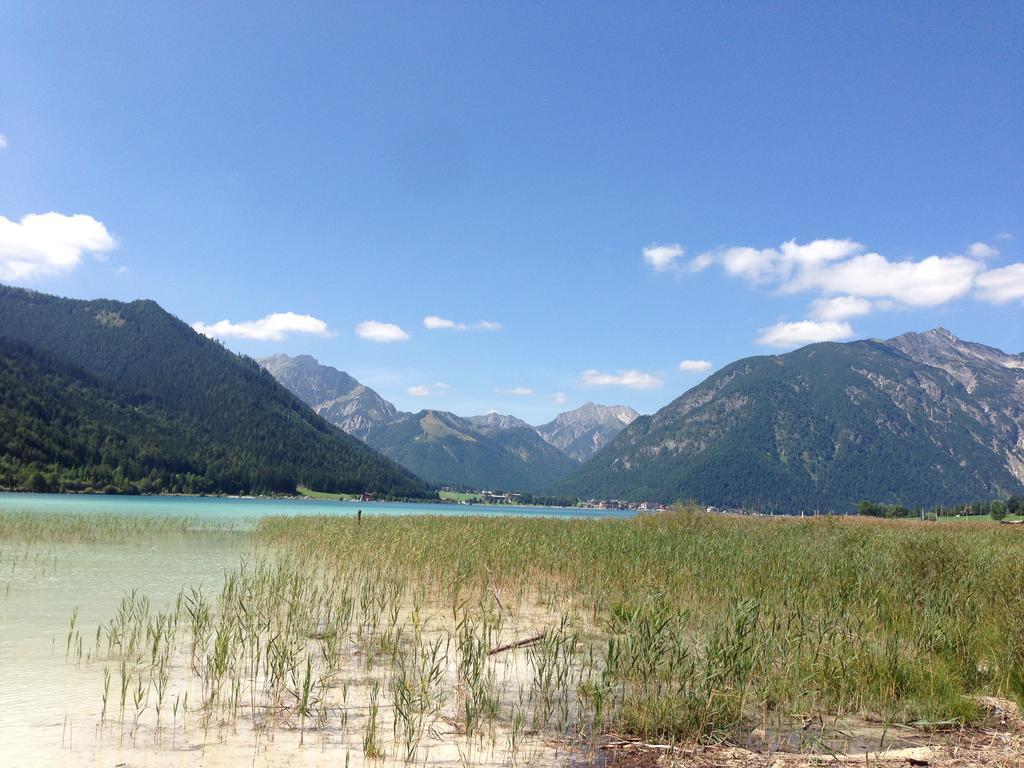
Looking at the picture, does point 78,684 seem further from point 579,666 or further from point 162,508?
point 162,508

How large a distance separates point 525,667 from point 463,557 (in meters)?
7.69

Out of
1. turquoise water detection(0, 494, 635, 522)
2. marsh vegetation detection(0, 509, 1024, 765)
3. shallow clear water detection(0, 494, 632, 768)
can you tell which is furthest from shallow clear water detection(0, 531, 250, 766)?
turquoise water detection(0, 494, 635, 522)

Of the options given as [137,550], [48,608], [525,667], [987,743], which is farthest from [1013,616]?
[137,550]

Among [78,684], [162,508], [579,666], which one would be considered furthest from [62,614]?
[162,508]

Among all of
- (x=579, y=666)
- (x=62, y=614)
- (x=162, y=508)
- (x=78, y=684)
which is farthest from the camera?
(x=162, y=508)

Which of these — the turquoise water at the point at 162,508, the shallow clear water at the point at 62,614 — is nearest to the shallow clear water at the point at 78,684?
the shallow clear water at the point at 62,614

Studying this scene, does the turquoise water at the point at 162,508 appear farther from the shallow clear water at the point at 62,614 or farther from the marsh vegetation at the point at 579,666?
the marsh vegetation at the point at 579,666

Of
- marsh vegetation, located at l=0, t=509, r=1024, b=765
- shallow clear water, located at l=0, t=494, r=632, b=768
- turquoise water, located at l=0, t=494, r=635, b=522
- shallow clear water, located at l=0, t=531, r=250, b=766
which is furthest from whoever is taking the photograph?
turquoise water, located at l=0, t=494, r=635, b=522

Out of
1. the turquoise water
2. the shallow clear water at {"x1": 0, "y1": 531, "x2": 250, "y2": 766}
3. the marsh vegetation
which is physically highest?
the marsh vegetation

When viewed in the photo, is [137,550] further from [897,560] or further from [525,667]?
[897,560]

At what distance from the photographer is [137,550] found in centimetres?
2591

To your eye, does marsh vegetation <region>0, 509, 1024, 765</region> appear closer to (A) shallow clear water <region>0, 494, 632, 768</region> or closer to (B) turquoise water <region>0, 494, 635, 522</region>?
(A) shallow clear water <region>0, 494, 632, 768</region>

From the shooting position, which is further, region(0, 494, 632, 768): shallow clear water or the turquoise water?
the turquoise water

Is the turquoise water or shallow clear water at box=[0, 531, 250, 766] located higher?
shallow clear water at box=[0, 531, 250, 766]
